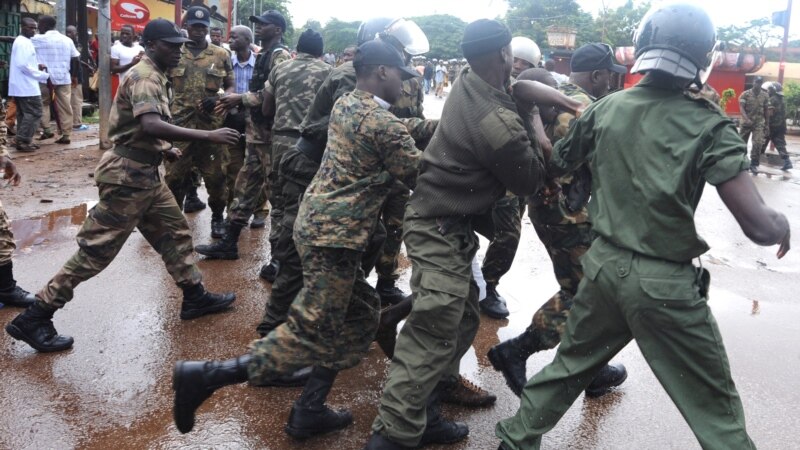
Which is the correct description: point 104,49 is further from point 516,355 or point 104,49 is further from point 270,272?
point 516,355

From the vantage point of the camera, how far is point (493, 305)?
4961 mm

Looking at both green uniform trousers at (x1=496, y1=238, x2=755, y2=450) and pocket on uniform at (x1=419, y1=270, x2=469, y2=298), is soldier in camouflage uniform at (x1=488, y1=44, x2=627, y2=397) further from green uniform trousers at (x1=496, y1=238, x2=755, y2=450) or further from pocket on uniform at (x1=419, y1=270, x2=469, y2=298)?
green uniform trousers at (x1=496, y1=238, x2=755, y2=450)

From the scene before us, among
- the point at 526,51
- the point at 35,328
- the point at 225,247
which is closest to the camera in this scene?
the point at 35,328

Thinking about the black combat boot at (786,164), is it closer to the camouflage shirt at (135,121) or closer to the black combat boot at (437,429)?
the black combat boot at (437,429)

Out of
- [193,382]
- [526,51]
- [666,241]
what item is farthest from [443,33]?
[666,241]

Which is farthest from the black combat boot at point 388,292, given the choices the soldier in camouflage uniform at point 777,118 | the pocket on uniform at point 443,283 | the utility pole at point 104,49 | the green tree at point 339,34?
the green tree at point 339,34

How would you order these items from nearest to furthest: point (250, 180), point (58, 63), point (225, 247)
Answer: point (225, 247) < point (250, 180) < point (58, 63)

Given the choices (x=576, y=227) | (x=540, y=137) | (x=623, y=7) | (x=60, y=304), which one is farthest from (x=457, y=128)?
(x=623, y=7)

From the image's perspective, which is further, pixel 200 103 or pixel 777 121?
pixel 777 121

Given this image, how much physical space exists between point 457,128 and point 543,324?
1255 millimetres

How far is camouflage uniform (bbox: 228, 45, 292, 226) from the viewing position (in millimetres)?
5918

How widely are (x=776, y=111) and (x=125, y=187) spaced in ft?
44.1

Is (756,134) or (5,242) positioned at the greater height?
(5,242)

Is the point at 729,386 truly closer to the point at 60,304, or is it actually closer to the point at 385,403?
the point at 385,403
